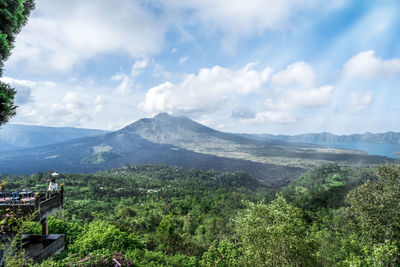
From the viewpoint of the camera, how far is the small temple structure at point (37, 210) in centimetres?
930

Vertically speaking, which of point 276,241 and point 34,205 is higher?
point 34,205

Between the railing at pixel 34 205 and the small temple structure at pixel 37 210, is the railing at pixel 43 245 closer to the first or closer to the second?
the small temple structure at pixel 37 210

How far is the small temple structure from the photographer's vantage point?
930cm

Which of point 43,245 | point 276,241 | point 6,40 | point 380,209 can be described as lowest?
point 43,245

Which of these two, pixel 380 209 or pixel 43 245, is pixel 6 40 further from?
pixel 380 209

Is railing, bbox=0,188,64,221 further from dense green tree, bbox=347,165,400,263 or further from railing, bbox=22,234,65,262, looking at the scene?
dense green tree, bbox=347,165,400,263

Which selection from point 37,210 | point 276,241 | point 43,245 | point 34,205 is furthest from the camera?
point 43,245

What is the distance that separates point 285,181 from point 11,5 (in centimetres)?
16084

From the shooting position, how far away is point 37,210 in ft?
31.2

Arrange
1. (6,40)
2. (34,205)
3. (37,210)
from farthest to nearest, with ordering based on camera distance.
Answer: (34,205)
(37,210)
(6,40)

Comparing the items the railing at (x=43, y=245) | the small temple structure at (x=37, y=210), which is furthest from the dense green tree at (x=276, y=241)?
the railing at (x=43, y=245)

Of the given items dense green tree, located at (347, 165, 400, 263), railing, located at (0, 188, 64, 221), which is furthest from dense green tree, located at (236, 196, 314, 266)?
railing, located at (0, 188, 64, 221)

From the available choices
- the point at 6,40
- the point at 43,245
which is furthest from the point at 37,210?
the point at 6,40

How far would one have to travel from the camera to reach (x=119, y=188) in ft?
273
